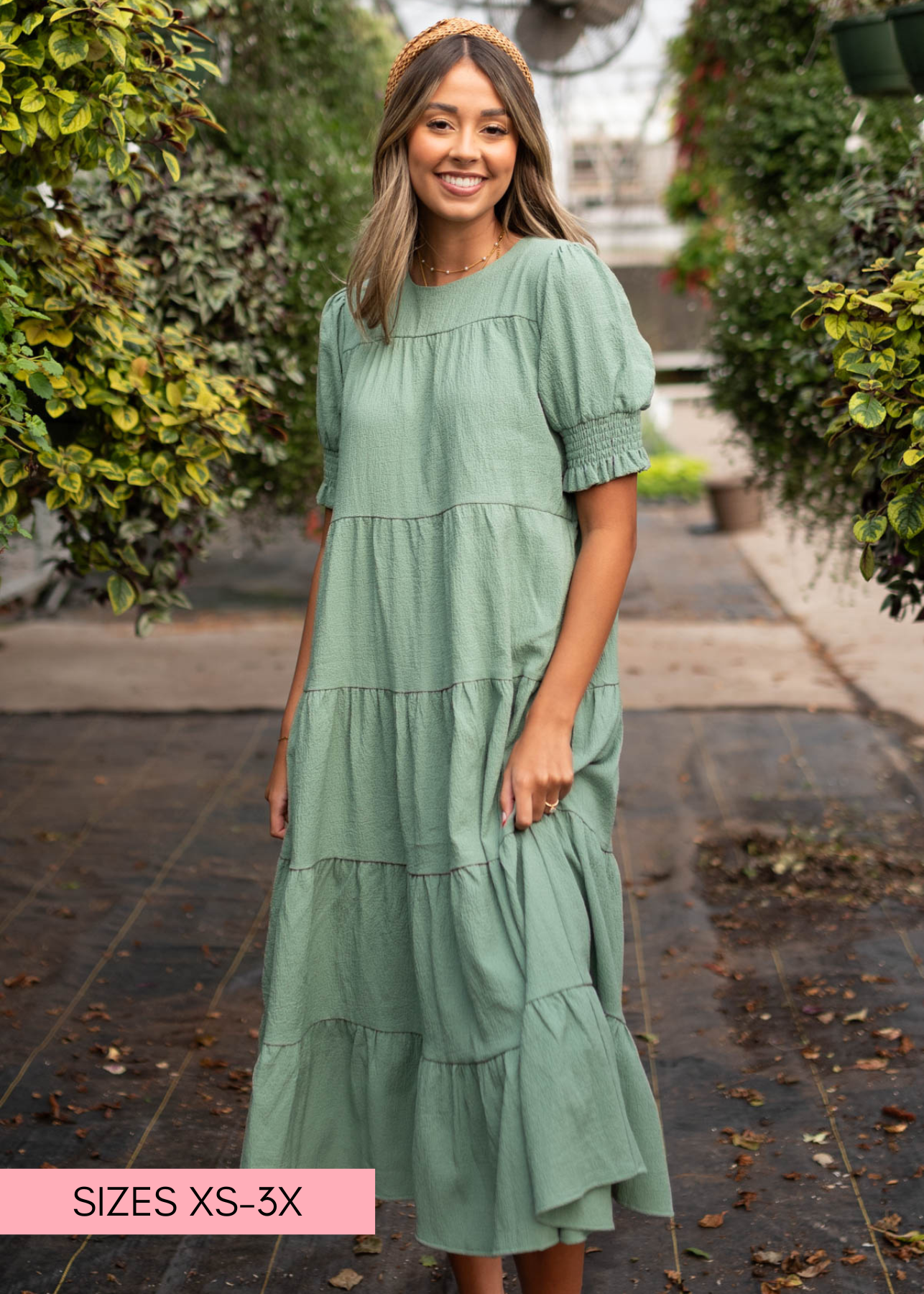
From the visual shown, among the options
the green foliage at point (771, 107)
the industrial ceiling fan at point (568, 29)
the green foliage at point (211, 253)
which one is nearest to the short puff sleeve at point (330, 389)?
the green foliage at point (211, 253)

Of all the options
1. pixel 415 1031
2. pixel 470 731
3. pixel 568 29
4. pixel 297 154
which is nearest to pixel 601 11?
pixel 568 29

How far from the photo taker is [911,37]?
2838mm

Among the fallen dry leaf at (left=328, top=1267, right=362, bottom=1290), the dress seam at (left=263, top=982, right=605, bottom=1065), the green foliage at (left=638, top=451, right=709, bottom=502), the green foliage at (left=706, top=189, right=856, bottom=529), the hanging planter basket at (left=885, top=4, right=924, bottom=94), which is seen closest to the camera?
the dress seam at (left=263, top=982, right=605, bottom=1065)

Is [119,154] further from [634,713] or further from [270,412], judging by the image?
[634,713]

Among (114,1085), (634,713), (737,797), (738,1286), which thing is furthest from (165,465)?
(634,713)

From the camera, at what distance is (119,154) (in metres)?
2.05

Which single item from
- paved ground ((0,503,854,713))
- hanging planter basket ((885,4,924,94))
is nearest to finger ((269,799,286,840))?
hanging planter basket ((885,4,924,94))

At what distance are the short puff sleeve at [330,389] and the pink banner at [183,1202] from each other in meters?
0.86

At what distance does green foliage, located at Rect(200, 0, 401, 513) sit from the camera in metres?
4.46

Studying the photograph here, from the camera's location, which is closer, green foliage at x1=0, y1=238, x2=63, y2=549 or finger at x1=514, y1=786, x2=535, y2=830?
finger at x1=514, y1=786, x2=535, y2=830

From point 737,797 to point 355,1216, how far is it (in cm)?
296

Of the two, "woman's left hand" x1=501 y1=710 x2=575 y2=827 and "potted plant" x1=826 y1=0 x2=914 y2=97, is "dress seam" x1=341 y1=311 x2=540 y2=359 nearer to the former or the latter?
"woman's left hand" x1=501 y1=710 x2=575 y2=827

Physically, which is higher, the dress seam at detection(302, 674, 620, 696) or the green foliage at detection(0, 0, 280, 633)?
the green foliage at detection(0, 0, 280, 633)

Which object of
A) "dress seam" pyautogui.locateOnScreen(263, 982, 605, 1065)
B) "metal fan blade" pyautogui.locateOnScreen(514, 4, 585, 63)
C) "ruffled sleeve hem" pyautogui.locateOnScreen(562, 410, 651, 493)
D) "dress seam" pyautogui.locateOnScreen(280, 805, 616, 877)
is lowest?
"dress seam" pyautogui.locateOnScreen(263, 982, 605, 1065)
